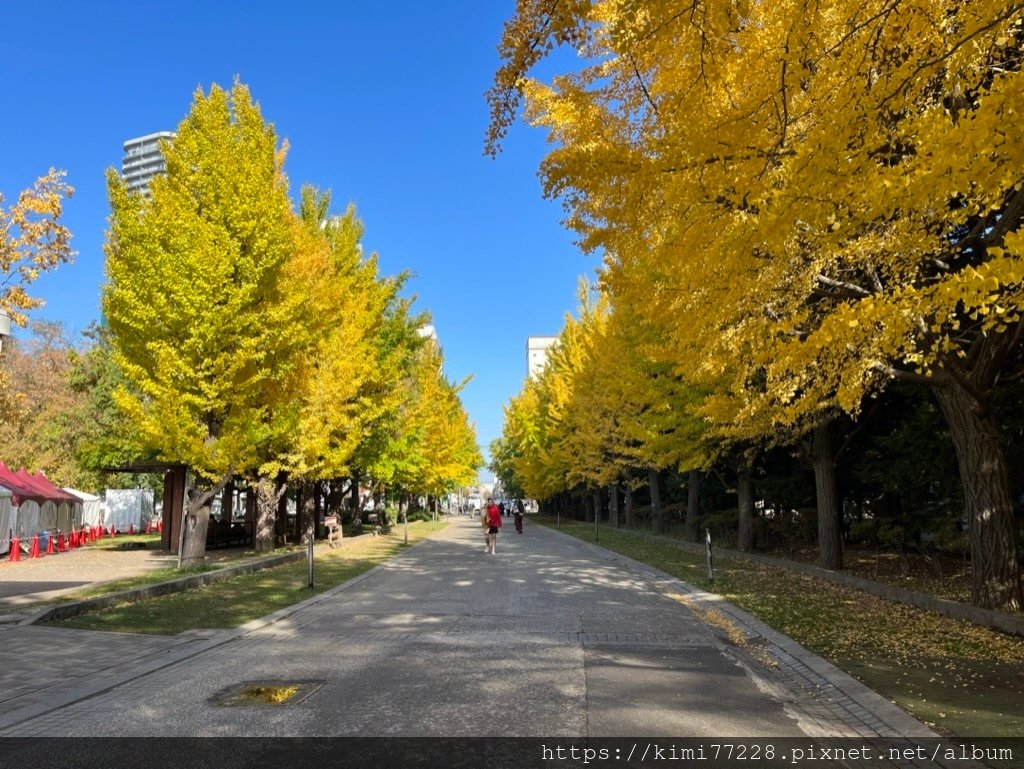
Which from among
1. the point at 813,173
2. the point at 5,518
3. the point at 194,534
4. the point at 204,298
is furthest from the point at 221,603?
the point at 5,518

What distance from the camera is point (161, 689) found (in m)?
6.21

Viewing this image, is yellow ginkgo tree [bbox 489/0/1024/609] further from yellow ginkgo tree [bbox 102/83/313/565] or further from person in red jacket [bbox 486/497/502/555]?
person in red jacket [bbox 486/497/502/555]

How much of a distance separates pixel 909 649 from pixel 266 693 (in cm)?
680

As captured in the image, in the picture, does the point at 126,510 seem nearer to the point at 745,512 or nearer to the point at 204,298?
the point at 204,298

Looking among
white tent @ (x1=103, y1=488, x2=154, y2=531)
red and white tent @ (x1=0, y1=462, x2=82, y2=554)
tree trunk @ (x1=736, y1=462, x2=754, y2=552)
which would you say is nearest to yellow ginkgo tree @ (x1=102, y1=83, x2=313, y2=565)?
red and white tent @ (x1=0, y1=462, x2=82, y2=554)

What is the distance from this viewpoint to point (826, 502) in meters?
15.5

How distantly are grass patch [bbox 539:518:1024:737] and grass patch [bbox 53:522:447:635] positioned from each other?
25.1 feet

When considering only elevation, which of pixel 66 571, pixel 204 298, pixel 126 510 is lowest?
pixel 66 571

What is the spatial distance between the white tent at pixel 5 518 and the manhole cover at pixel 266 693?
2108 centimetres

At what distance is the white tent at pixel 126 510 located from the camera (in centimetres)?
4028

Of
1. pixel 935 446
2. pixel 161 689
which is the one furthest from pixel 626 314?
pixel 161 689

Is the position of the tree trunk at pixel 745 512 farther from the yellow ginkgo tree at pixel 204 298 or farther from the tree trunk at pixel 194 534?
the tree trunk at pixel 194 534

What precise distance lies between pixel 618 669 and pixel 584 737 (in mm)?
2157

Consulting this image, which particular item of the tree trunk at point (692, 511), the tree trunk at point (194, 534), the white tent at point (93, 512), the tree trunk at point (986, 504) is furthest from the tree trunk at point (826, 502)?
the white tent at point (93, 512)
